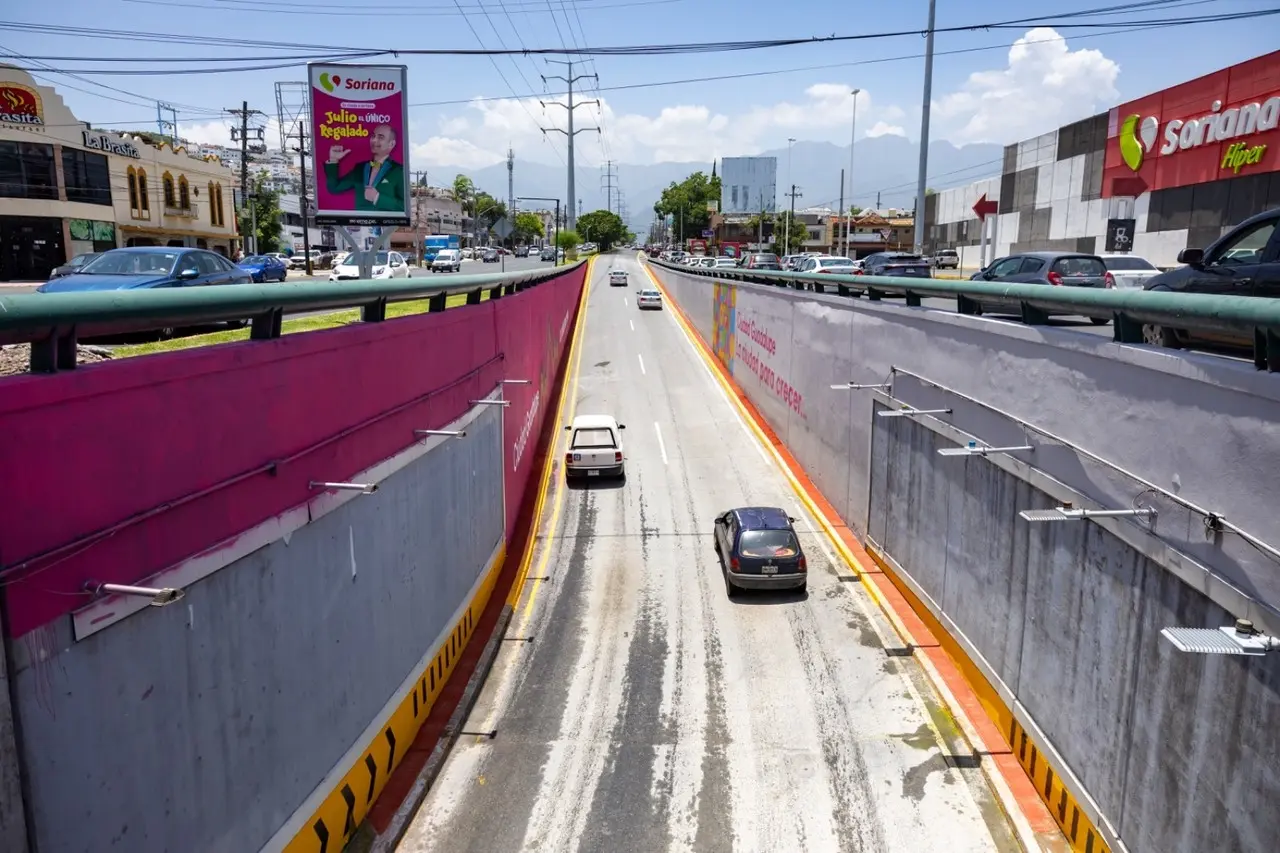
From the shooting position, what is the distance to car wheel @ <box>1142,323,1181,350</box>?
9.29 meters

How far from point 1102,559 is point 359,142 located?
1681 cm

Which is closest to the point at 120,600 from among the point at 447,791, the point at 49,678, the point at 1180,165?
the point at 49,678

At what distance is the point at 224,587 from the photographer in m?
6.61

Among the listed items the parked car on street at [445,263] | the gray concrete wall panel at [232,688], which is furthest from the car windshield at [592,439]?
the parked car on street at [445,263]

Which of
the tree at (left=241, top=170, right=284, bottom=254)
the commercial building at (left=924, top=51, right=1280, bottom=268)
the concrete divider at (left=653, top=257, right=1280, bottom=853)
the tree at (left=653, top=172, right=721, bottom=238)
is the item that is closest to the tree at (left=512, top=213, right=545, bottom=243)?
the tree at (left=653, top=172, right=721, bottom=238)

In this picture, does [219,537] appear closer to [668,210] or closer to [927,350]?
[927,350]

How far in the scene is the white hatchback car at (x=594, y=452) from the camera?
77.0 feet

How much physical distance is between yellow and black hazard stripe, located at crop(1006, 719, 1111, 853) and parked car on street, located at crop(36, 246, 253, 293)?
1351cm

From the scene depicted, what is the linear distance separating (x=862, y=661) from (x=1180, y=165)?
3642 cm

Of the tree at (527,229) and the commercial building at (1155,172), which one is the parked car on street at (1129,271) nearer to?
the commercial building at (1155,172)

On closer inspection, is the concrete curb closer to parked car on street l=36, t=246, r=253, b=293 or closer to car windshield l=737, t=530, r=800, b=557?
car windshield l=737, t=530, r=800, b=557

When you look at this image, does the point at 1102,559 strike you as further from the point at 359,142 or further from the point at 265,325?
the point at 359,142

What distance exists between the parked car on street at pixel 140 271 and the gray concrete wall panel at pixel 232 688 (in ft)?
19.2

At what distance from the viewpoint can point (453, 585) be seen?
527 inches
